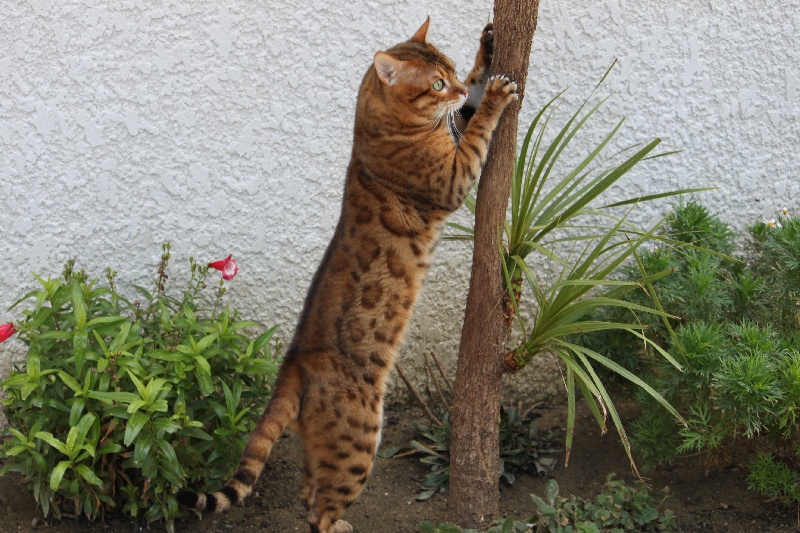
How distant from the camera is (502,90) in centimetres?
311

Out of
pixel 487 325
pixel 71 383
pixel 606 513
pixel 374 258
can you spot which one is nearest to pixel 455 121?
pixel 374 258

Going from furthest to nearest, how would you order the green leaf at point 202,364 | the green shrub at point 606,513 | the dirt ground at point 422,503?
the dirt ground at point 422,503 → the green leaf at point 202,364 → the green shrub at point 606,513

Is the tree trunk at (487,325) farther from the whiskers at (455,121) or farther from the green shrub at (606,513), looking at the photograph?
the whiskers at (455,121)

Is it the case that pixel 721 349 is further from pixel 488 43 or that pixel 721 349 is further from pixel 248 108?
pixel 248 108

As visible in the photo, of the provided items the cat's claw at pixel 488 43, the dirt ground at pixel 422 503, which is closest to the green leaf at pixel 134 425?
the dirt ground at pixel 422 503

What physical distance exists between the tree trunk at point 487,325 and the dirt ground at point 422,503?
1.37ft

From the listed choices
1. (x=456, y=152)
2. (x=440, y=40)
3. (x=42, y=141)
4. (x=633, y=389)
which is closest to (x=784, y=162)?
(x=633, y=389)

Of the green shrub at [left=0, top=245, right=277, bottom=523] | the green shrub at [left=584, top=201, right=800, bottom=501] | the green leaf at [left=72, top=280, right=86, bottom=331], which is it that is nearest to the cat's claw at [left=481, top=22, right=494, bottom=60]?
the green shrub at [left=584, top=201, right=800, bottom=501]

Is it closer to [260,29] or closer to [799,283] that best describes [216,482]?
[260,29]

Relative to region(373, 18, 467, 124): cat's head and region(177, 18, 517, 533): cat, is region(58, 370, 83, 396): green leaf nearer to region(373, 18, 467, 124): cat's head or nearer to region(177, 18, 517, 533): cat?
region(177, 18, 517, 533): cat

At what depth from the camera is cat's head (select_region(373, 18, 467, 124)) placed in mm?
3373

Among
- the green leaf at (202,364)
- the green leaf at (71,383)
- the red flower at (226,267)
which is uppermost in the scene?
the red flower at (226,267)

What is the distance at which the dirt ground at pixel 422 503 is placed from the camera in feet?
12.2

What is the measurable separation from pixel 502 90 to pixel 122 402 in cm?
189
